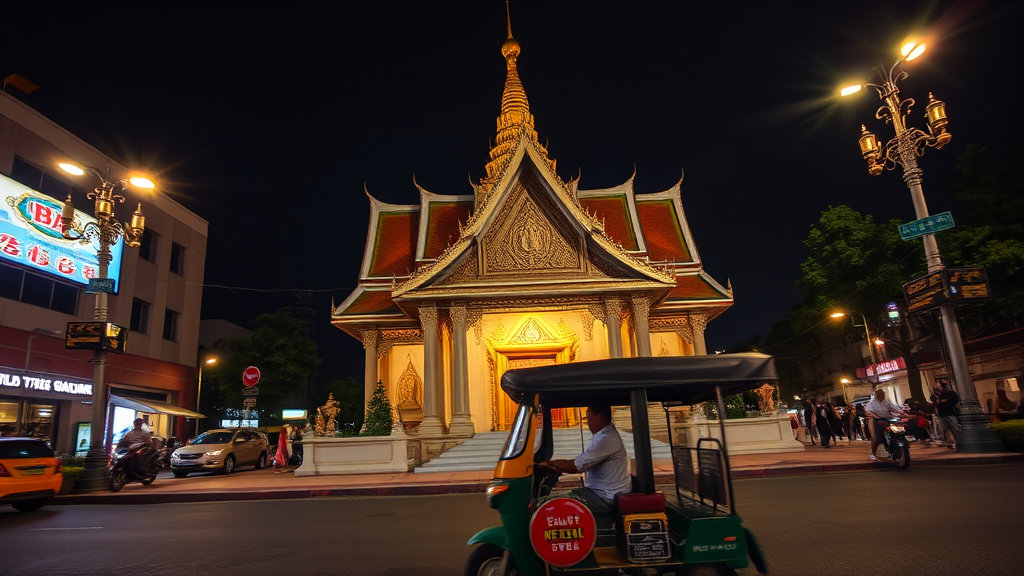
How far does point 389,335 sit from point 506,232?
18.7 feet

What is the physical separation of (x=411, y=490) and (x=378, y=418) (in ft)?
16.2

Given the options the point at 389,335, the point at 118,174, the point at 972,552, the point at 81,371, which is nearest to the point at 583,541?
the point at 972,552

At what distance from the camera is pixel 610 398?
4.93 metres

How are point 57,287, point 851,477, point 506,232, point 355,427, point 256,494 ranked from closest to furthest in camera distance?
point 851,477
point 256,494
point 355,427
point 506,232
point 57,287

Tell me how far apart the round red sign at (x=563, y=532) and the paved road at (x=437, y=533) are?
172 centimetres

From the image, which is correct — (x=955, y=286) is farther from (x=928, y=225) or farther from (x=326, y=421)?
(x=326, y=421)

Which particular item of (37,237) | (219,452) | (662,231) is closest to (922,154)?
(662,231)

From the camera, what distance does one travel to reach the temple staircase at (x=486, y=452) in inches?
608

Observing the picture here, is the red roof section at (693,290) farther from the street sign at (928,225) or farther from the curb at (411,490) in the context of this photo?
the curb at (411,490)

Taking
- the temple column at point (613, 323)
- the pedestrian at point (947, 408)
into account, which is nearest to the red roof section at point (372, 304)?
the temple column at point (613, 323)

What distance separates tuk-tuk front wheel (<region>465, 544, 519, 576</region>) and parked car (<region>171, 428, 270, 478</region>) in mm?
17067

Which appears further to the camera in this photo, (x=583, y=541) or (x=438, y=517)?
(x=438, y=517)

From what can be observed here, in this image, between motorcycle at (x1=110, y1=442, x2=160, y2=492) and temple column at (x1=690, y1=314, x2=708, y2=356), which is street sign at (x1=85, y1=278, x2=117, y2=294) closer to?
motorcycle at (x1=110, y1=442, x2=160, y2=492)

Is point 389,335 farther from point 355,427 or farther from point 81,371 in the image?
point 81,371
